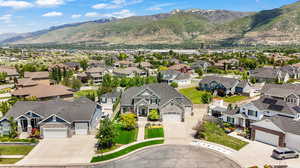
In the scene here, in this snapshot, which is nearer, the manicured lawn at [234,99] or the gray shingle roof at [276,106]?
the gray shingle roof at [276,106]

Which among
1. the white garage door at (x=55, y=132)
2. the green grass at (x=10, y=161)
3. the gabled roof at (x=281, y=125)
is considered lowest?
the green grass at (x=10, y=161)

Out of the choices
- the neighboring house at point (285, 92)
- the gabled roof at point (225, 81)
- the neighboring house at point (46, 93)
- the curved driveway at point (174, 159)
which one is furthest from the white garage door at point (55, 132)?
the gabled roof at point (225, 81)

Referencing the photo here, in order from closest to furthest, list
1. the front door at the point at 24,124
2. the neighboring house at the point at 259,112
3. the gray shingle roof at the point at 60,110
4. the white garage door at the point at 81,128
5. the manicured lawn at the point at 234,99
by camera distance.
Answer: the white garage door at the point at 81,128 < the gray shingle roof at the point at 60,110 < the front door at the point at 24,124 < the neighboring house at the point at 259,112 < the manicured lawn at the point at 234,99

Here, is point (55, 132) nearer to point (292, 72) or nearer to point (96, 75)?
point (96, 75)

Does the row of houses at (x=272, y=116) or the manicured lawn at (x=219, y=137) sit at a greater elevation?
the row of houses at (x=272, y=116)

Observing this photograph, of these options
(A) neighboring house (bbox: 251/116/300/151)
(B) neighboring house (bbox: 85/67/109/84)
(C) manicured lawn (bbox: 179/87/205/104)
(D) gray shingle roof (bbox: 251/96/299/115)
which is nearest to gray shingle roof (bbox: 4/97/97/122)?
(A) neighboring house (bbox: 251/116/300/151)

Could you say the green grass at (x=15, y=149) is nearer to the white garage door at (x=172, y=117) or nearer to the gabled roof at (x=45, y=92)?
the white garage door at (x=172, y=117)

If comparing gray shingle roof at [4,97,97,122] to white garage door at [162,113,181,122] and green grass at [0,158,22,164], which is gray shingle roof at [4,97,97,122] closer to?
green grass at [0,158,22,164]

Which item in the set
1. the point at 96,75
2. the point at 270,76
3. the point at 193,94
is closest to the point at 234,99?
the point at 193,94

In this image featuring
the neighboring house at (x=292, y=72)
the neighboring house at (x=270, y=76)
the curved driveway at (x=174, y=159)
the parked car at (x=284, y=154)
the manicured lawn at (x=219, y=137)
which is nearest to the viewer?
the curved driveway at (x=174, y=159)
